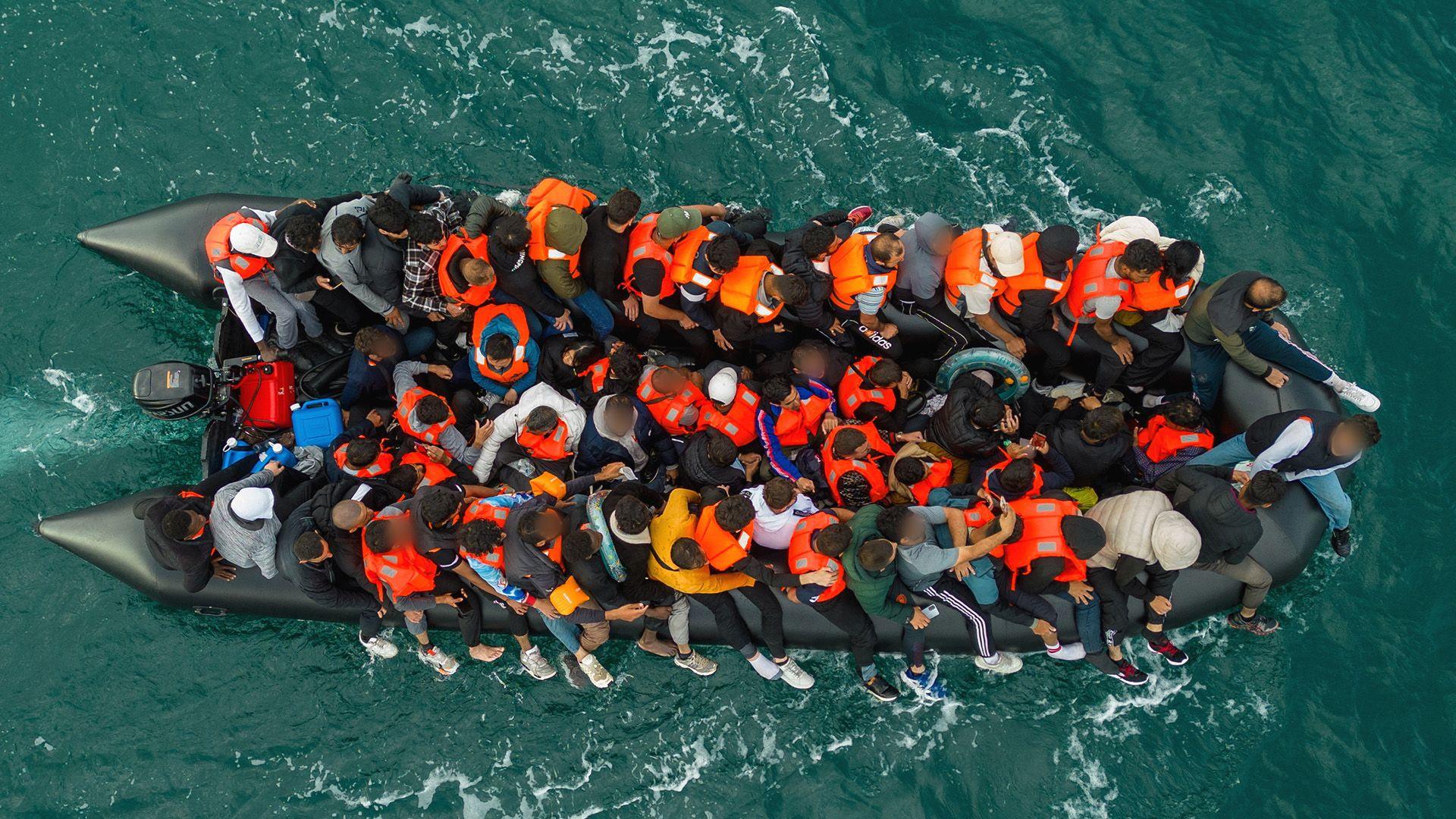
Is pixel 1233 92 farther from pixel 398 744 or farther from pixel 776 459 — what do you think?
pixel 398 744

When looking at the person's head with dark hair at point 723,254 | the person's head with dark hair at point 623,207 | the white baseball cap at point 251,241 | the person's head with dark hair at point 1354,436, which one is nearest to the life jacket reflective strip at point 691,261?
the person's head with dark hair at point 723,254

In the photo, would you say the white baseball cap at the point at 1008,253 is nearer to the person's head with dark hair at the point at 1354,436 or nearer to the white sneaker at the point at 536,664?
the person's head with dark hair at the point at 1354,436

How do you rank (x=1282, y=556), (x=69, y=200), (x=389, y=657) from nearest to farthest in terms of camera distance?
(x=1282, y=556) < (x=389, y=657) < (x=69, y=200)

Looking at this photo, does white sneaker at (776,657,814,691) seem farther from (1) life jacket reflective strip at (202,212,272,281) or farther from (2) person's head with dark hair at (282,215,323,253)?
(1) life jacket reflective strip at (202,212,272,281)

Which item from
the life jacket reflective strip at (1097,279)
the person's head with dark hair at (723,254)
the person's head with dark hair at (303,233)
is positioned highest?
the life jacket reflective strip at (1097,279)

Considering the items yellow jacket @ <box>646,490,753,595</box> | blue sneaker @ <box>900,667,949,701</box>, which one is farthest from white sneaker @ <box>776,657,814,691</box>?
yellow jacket @ <box>646,490,753,595</box>

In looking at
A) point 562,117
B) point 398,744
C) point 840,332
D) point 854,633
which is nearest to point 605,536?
point 854,633
